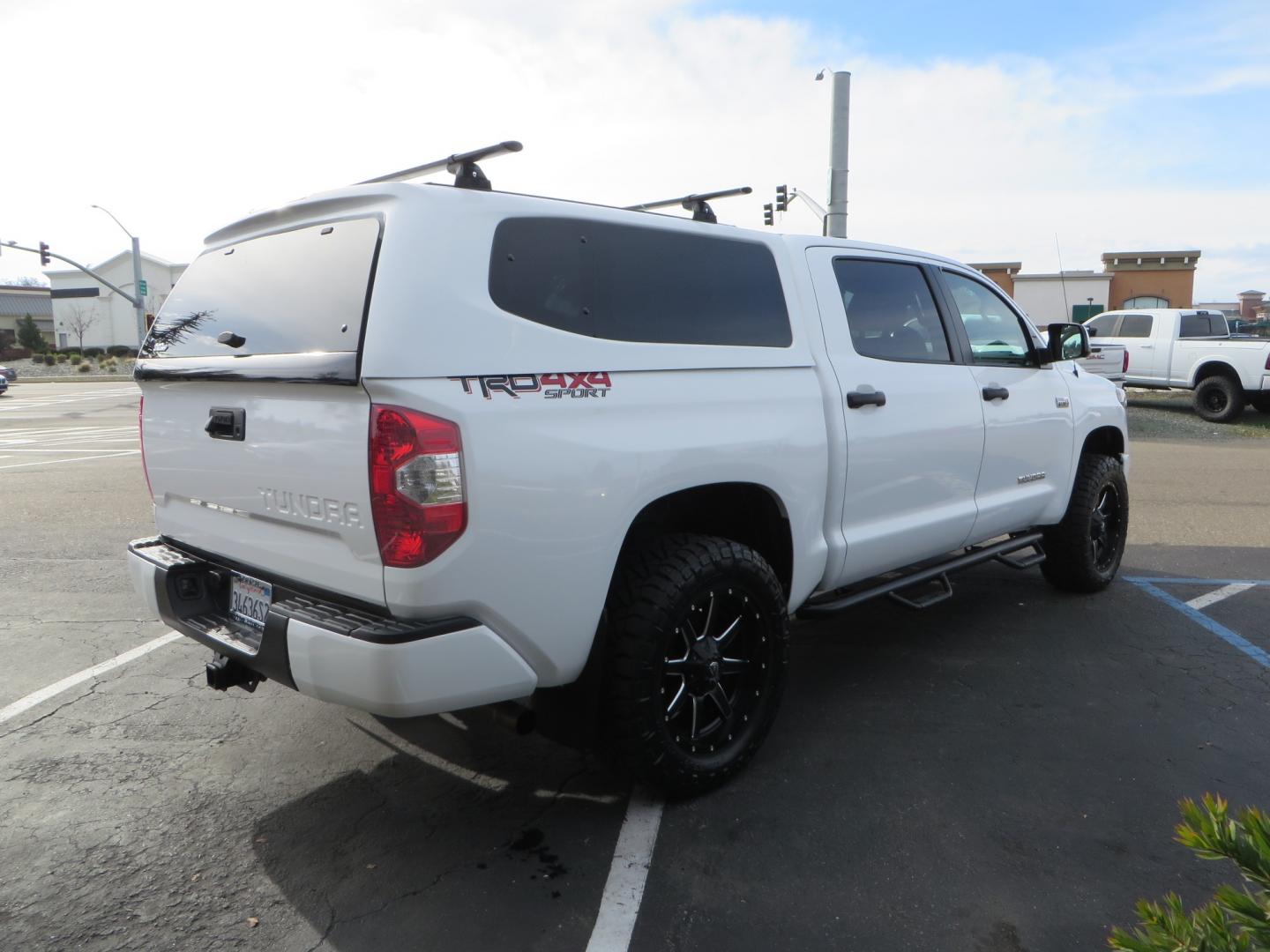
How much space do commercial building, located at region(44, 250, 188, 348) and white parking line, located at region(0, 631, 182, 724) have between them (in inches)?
3229

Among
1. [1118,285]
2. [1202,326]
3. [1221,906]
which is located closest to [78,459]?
[1221,906]

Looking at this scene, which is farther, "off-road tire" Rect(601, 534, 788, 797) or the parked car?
the parked car

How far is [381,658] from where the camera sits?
243 centimetres

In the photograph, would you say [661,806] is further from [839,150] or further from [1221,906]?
[839,150]

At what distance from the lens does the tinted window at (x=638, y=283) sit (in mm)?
2760

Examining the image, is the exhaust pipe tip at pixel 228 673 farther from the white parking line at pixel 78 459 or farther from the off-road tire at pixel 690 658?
the white parking line at pixel 78 459

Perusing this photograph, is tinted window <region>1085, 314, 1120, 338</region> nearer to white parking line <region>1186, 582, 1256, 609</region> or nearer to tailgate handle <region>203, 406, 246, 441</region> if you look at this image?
white parking line <region>1186, 582, 1256, 609</region>

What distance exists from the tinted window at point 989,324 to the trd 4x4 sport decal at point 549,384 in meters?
2.48

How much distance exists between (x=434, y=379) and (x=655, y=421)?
761 mm

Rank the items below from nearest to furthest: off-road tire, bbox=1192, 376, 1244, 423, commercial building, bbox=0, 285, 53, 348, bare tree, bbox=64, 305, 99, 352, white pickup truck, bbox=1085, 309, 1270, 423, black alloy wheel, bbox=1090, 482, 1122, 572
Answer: black alloy wheel, bbox=1090, 482, 1122, 572
white pickup truck, bbox=1085, 309, 1270, 423
off-road tire, bbox=1192, 376, 1244, 423
bare tree, bbox=64, 305, 99, 352
commercial building, bbox=0, 285, 53, 348

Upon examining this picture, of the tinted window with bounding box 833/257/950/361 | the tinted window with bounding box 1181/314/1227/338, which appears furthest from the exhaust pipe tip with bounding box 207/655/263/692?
the tinted window with bounding box 1181/314/1227/338

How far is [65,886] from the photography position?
273cm

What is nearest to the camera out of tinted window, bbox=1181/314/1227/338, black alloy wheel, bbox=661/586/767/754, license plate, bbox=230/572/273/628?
license plate, bbox=230/572/273/628

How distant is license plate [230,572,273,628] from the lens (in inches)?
117
